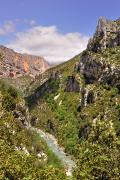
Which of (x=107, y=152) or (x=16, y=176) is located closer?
(x=107, y=152)

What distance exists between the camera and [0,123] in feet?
489

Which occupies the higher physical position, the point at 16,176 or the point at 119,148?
the point at 119,148

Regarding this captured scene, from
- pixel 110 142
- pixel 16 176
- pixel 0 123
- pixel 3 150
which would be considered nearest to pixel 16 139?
pixel 0 123

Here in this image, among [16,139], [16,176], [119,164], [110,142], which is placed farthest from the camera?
[16,139]

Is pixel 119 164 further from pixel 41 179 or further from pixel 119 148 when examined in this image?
pixel 41 179

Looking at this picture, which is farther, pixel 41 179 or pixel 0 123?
pixel 0 123

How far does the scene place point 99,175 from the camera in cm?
8112

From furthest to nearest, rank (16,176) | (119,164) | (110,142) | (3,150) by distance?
(3,150) → (16,176) → (110,142) → (119,164)

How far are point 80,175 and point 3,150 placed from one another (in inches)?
1095

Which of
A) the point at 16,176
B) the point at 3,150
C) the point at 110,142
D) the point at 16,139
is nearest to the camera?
the point at 110,142

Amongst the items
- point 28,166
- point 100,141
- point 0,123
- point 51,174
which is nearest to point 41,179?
point 51,174

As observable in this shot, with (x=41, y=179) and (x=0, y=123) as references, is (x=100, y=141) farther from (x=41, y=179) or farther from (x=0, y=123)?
(x=0, y=123)

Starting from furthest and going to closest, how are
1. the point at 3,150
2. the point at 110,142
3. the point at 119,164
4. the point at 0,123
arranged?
the point at 0,123 < the point at 3,150 < the point at 110,142 < the point at 119,164

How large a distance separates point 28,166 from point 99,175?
29.0 m
